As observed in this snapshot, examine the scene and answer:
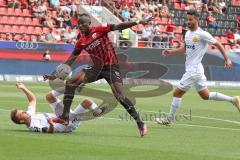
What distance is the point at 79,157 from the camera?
1102 centimetres

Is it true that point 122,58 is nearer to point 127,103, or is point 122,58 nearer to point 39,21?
point 39,21

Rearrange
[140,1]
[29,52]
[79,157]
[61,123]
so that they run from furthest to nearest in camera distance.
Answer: [140,1]
[29,52]
[61,123]
[79,157]

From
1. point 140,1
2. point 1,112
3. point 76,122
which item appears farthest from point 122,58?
point 76,122

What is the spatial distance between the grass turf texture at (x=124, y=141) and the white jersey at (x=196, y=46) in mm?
1349

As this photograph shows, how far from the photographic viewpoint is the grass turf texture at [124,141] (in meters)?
11.4

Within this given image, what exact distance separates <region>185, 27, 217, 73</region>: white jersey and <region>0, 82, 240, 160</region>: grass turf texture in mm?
1349

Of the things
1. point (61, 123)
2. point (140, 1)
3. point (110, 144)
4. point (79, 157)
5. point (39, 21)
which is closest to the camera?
point (79, 157)

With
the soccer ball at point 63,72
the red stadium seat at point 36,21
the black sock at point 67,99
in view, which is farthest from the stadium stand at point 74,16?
the black sock at point 67,99

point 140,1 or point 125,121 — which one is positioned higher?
point 125,121

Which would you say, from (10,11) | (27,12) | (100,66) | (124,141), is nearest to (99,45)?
(100,66)

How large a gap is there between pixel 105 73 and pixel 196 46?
2.75 m

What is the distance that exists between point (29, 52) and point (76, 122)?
1001 inches

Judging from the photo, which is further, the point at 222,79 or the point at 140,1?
the point at 140,1

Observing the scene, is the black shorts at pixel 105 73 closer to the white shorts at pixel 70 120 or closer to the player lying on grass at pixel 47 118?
the player lying on grass at pixel 47 118
